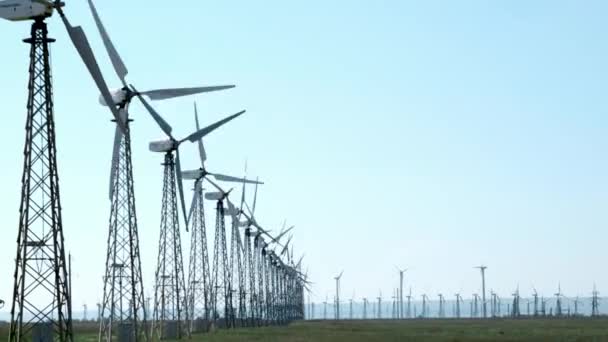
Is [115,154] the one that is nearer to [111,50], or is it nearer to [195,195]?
[111,50]

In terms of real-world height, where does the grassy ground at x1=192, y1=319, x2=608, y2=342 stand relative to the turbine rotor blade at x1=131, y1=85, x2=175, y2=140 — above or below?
below

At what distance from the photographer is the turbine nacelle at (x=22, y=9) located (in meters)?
38.6

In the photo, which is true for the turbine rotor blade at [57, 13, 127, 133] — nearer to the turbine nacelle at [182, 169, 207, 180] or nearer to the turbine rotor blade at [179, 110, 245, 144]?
the turbine rotor blade at [179, 110, 245, 144]

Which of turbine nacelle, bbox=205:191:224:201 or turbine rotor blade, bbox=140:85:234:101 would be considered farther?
turbine nacelle, bbox=205:191:224:201

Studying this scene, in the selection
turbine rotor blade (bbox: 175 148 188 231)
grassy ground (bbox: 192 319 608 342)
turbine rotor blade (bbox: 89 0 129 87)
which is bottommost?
grassy ground (bbox: 192 319 608 342)

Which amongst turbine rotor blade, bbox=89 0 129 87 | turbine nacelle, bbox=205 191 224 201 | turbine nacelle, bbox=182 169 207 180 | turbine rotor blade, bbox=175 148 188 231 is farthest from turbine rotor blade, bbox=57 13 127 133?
turbine nacelle, bbox=205 191 224 201

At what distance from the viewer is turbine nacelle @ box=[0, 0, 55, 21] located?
38625 mm

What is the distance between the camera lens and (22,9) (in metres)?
38.8

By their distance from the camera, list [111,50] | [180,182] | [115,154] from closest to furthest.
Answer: [111,50] < [115,154] < [180,182]

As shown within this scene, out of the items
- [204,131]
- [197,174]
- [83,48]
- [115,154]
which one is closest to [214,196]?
[197,174]

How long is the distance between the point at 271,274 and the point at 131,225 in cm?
13461

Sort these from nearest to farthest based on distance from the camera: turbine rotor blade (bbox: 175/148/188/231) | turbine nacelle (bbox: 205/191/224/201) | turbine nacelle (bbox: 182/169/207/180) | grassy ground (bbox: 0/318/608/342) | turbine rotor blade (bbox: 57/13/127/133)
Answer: turbine rotor blade (bbox: 57/13/127/133), turbine rotor blade (bbox: 175/148/188/231), grassy ground (bbox: 0/318/608/342), turbine nacelle (bbox: 182/169/207/180), turbine nacelle (bbox: 205/191/224/201)

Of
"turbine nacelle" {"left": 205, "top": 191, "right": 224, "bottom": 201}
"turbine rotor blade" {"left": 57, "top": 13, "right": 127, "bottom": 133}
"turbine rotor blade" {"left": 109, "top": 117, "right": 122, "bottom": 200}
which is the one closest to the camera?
"turbine rotor blade" {"left": 57, "top": 13, "right": 127, "bottom": 133}

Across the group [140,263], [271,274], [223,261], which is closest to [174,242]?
[140,263]
